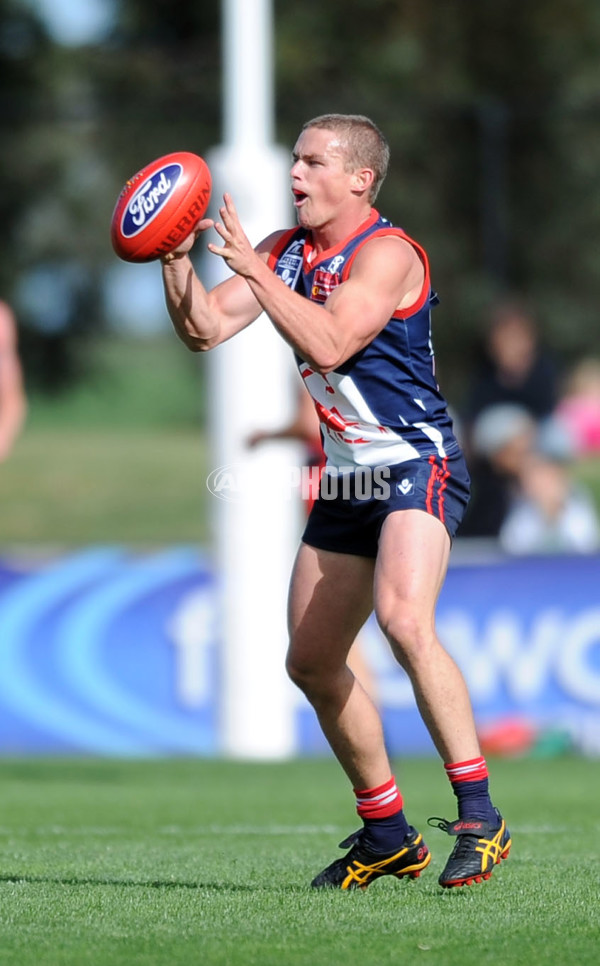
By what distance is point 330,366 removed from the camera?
15.6 ft

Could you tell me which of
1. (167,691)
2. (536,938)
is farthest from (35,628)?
(536,938)

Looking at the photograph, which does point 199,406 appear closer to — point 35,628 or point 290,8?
point 290,8

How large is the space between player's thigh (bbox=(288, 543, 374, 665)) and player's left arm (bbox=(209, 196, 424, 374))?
713 millimetres

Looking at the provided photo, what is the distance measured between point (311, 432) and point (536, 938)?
5362 millimetres

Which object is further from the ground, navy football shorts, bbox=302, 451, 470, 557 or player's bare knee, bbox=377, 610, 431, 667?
navy football shorts, bbox=302, 451, 470, 557

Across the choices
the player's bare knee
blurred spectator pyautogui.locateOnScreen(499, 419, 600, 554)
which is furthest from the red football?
blurred spectator pyautogui.locateOnScreen(499, 419, 600, 554)

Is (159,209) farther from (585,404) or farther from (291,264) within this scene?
(585,404)

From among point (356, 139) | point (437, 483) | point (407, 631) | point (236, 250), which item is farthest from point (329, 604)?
point (356, 139)

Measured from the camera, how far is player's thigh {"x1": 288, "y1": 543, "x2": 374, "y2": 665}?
5156 mm

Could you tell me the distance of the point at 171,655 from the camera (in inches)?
438

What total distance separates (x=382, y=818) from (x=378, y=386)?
137cm

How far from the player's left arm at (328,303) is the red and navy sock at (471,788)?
1276mm

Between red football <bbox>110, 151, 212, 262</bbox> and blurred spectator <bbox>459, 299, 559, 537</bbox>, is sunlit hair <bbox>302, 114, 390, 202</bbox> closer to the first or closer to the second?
red football <bbox>110, 151, 212, 262</bbox>

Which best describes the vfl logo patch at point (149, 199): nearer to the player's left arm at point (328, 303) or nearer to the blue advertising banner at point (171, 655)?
the player's left arm at point (328, 303)
